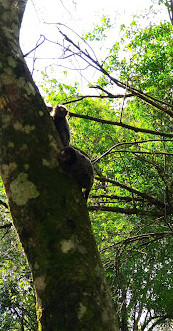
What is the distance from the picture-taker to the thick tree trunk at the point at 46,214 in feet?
5.11

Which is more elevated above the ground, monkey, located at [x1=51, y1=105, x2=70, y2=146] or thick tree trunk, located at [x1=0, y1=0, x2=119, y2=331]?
monkey, located at [x1=51, y1=105, x2=70, y2=146]

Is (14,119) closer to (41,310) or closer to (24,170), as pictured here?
(24,170)

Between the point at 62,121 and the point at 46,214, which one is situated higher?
the point at 62,121

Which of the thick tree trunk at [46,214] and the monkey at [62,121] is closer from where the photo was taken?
the thick tree trunk at [46,214]

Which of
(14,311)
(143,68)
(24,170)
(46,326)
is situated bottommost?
(46,326)

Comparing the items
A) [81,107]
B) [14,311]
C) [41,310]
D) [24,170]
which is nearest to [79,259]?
[41,310]

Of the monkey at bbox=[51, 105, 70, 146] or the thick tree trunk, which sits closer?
the thick tree trunk

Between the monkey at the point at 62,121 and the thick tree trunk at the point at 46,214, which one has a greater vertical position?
the monkey at the point at 62,121

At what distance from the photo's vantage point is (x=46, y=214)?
1.81m

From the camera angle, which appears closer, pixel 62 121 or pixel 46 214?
pixel 46 214

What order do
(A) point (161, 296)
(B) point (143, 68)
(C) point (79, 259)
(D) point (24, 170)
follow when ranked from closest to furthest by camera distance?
(C) point (79, 259)
(D) point (24, 170)
(B) point (143, 68)
(A) point (161, 296)

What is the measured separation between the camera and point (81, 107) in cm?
879

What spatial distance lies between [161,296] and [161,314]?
4.32 meters

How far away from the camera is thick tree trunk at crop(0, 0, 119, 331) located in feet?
5.11
